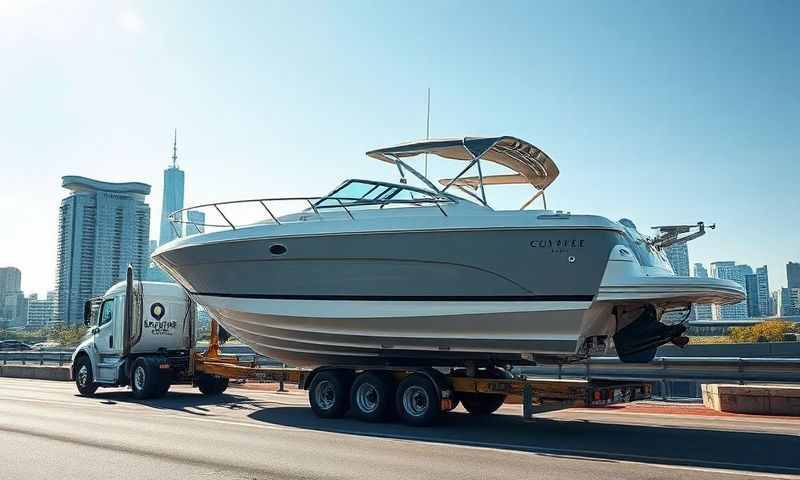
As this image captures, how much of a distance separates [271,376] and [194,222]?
3.15 meters

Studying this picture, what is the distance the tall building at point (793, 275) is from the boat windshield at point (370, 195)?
271 ft

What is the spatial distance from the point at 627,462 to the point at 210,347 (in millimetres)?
10376

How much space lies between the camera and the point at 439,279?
9.47 meters

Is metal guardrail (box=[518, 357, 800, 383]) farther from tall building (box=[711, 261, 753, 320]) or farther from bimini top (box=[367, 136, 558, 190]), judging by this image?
tall building (box=[711, 261, 753, 320])

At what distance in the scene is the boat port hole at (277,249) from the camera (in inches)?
413

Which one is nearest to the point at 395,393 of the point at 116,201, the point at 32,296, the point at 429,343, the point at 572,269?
the point at 429,343

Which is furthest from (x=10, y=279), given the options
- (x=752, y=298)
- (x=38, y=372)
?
(x=38, y=372)

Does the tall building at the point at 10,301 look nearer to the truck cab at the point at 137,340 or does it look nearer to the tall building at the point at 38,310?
the tall building at the point at 38,310

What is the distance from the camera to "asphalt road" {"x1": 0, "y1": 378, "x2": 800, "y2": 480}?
617 cm

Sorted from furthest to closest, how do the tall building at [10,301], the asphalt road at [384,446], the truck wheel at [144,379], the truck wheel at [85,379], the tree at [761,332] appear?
the tall building at [10,301] → the tree at [761,332] → the truck wheel at [85,379] → the truck wheel at [144,379] → the asphalt road at [384,446]

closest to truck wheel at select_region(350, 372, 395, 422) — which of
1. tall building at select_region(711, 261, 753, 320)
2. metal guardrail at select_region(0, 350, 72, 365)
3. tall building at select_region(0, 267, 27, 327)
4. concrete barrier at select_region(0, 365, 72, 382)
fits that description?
concrete barrier at select_region(0, 365, 72, 382)

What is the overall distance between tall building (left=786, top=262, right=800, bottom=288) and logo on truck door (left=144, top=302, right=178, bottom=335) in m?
81.7

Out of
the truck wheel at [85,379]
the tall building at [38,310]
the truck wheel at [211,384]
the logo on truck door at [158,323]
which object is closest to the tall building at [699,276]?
the truck wheel at [211,384]

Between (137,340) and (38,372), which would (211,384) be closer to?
(137,340)
